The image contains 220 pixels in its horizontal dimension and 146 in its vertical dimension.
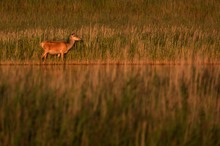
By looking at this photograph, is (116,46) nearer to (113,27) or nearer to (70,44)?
(70,44)

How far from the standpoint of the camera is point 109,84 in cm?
636

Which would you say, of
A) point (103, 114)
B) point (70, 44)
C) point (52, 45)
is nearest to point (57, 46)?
point (52, 45)

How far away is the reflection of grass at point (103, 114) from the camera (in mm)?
5312

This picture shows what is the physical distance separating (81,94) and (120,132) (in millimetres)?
746

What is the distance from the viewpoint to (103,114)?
544cm

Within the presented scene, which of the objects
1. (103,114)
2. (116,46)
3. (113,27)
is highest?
(113,27)

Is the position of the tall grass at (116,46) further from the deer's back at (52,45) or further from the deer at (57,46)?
the deer's back at (52,45)

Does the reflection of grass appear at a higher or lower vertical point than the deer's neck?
lower

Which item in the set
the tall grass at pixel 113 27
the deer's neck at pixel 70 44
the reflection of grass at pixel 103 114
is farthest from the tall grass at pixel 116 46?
the reflection of grass at pixel 103 114

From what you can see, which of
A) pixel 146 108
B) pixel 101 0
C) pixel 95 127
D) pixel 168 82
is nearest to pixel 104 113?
pixel 95 127

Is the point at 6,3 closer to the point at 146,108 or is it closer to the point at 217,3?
the point at 217,3

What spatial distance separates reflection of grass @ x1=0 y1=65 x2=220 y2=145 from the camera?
5.31m

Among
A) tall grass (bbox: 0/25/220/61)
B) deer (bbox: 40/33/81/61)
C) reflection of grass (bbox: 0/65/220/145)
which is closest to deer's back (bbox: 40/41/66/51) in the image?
deer (bbox: 40/33/81/61)

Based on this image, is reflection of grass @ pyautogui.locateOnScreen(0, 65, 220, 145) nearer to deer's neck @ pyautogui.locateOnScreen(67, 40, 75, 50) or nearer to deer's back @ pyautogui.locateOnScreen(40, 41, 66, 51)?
deer's back @ pyautogui.locateOnScreen(40, 41, 66, 51)
